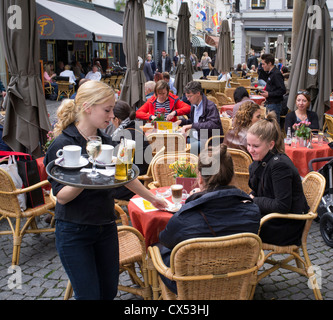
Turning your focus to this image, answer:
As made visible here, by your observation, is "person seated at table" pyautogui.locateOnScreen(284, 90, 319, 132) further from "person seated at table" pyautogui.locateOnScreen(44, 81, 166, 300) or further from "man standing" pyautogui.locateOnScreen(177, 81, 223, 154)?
"person seated at table" pyautogui.locateOnScreen(44, 81, 166, 300)

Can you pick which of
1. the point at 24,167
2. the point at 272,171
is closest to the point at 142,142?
the point at 24,167

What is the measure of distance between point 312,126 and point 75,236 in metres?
4.77

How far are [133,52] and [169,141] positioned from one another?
3.07 m

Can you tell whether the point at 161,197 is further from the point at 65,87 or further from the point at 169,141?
the point at 65,87

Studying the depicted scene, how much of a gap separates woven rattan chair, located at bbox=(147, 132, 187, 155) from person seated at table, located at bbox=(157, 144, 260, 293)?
2.88m

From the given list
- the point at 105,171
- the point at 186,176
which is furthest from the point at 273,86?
the point at 105,171

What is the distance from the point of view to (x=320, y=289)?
368cm

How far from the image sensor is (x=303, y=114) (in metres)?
6.22

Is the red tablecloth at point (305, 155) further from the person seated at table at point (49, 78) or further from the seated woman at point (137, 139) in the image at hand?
the person seated at table at point (49, 78)

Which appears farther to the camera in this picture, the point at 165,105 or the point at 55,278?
the point at 165,105

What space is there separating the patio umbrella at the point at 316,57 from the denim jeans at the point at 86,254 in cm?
503

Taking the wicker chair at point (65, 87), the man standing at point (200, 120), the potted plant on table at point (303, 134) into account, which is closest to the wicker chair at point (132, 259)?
the man standing at point (200, 120)

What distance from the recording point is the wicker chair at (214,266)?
2391 mm

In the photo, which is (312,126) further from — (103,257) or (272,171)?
(103,257)
